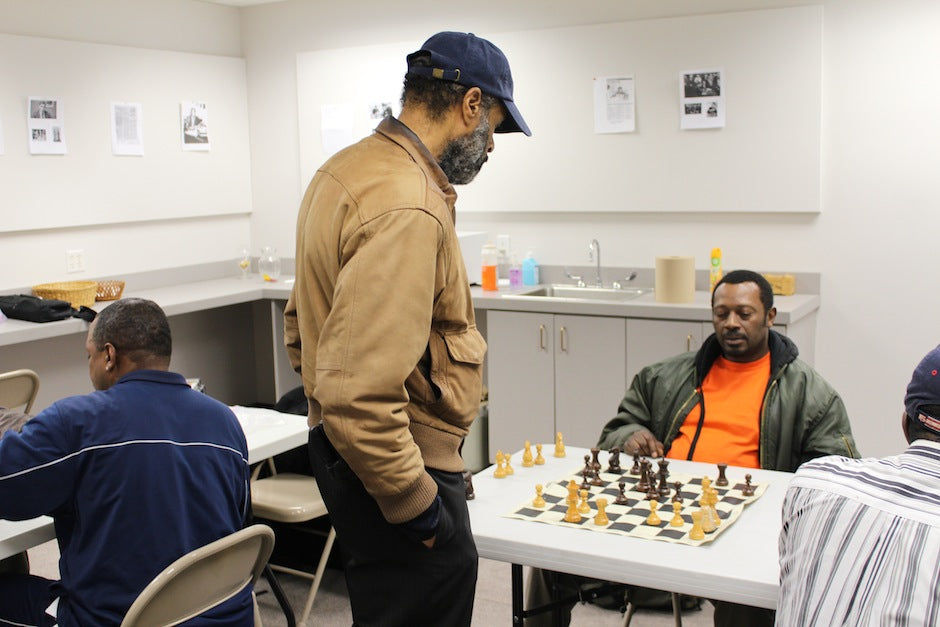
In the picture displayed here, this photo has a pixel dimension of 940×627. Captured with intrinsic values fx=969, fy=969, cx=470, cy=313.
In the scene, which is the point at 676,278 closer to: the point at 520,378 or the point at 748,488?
the point at 520,378

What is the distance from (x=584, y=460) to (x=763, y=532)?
24.9 inches

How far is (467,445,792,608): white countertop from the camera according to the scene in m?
Answer: 1.90

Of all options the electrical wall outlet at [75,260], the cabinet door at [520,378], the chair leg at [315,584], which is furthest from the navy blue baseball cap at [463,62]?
the electrical wall outlet at [75,260]

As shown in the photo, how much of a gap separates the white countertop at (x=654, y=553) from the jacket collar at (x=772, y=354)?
58cm

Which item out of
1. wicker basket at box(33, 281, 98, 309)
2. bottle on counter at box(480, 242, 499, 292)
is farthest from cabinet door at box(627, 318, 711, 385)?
wicker basket at box(33, 281, 98, 309)

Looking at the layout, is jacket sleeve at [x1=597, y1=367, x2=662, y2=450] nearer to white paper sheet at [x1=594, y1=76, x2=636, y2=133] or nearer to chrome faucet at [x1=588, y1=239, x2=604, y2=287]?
chrome faucet at [x1=588, y1=239, x2=604, y2=287]

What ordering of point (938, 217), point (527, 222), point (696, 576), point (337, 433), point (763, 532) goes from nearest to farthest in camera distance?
point (337, 433), point (696, 576), point (763, 532), point (938, 217), point (527, 222)

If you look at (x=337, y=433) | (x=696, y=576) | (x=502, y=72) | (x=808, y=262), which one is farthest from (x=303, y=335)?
(x=808, y=262)

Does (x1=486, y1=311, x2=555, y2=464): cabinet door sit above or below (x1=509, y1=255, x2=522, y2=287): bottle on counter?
below

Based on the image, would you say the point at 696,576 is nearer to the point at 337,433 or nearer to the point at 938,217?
the point at 337,433

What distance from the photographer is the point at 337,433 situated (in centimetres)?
155

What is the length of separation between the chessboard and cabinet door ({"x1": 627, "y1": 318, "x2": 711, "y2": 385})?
5.83 feet

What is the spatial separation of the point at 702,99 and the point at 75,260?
3317 millimetres

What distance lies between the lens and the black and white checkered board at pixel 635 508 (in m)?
2.15
